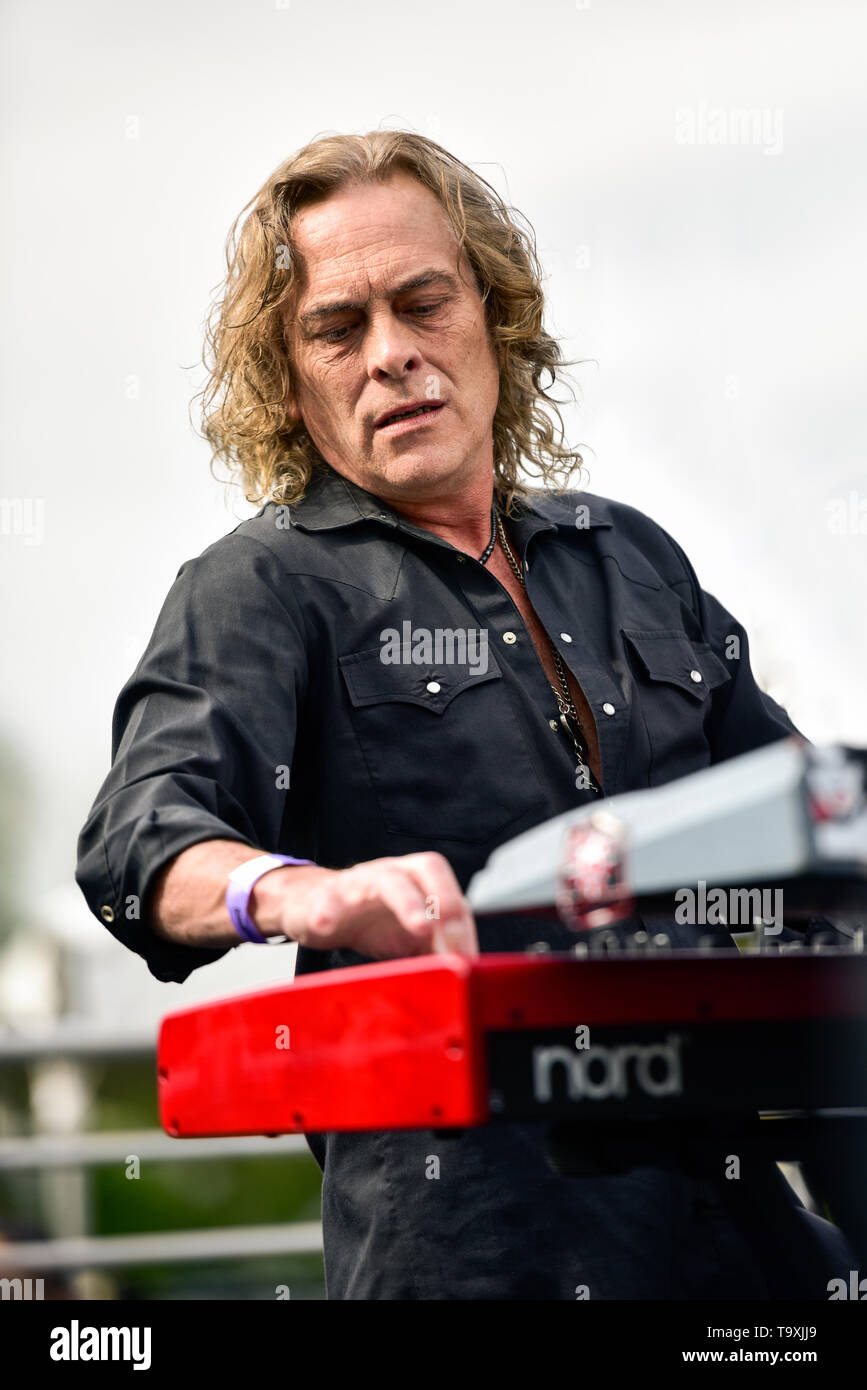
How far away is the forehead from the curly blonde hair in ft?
0.08

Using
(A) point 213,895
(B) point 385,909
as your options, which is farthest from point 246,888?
(B) point 385,909

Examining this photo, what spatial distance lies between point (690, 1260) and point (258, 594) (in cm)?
88

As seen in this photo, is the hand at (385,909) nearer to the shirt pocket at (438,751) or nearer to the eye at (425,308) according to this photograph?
the shirt pocket at (438,751)

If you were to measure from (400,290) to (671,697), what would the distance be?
65 cm

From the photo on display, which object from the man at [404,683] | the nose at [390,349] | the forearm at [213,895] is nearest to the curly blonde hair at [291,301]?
the man at [404,683]

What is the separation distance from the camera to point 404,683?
1.88 meters

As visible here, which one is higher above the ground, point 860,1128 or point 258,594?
point 258,594

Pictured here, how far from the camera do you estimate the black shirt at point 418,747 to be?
5.37ft

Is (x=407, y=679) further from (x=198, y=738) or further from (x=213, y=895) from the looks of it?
(x=213, y=895)

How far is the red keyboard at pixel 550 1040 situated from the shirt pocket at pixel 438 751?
0.64m
